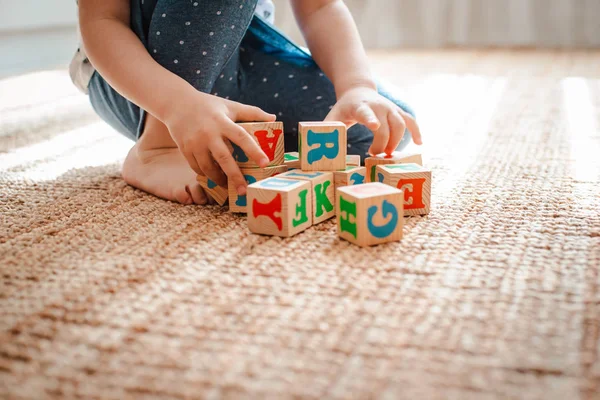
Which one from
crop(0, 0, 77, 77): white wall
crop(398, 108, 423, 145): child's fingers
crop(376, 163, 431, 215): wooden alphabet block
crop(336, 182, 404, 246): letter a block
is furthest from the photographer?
crop(0, 0, 77, 77): white wall

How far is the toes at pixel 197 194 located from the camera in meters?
0.86

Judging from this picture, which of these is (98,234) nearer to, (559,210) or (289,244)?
(289,244)

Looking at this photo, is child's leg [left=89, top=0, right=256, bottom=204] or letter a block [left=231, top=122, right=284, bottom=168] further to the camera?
child's leg [left=89, top=0, right=256, bottom=204]

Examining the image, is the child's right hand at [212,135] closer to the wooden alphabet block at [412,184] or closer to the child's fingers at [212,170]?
the child's fingers at [212,170]

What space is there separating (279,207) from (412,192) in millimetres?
190

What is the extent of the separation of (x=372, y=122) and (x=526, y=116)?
0.82m

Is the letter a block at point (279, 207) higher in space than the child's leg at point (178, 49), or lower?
lower

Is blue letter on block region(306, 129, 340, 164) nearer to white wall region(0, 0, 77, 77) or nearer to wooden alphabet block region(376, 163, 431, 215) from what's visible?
wooden alphabet block region(376, 163, 431, 215)

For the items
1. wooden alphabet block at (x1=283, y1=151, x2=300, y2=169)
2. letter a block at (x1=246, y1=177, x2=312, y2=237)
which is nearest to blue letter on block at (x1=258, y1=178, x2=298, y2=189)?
letter a block at (x1=246, y1=177, x2=312, y2=237)

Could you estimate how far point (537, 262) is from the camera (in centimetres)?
63

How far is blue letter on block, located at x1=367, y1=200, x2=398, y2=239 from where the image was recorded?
0.68 m

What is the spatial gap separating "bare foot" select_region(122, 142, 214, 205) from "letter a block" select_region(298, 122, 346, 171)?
0.54ft

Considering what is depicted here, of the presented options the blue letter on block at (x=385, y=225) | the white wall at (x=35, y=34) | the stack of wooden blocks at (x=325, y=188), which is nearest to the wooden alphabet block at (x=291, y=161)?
the stack of wooden blocks at (x=325, y=188)

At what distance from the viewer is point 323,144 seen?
797 mm
